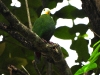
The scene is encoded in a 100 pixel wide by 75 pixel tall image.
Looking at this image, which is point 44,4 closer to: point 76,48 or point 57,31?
point 57,31

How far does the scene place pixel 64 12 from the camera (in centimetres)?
190

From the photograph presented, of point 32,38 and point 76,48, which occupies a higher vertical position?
point 76,48

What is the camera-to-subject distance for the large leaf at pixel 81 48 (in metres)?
1.78

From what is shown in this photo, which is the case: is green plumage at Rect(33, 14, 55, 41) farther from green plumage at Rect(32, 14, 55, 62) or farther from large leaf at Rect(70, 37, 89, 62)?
large leaf at Rect(70, 37, 89, 62)

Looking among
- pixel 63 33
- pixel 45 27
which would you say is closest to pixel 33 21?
pixel 45 27

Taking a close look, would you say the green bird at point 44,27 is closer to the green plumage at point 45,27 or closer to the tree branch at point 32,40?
the green plumage at point 45,27

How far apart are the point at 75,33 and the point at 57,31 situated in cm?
15

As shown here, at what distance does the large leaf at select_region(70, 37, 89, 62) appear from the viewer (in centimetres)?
178

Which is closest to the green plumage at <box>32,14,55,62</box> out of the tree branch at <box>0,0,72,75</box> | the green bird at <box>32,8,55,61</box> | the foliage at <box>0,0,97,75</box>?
the green bird at <box>32,8,55,61</box>

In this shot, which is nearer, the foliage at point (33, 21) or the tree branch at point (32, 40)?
the tree branch at point (32, 40)

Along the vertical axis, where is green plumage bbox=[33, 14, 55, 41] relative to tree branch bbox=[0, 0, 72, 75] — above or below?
above

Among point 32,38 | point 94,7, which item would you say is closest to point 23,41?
point 32,38

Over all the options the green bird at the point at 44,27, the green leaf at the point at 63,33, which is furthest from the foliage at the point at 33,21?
the green bird at the point at 44,27

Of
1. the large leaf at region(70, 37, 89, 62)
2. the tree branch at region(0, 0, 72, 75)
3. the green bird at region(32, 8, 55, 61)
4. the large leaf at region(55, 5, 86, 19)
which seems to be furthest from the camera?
the large leaf at region(55, 5, 86, 19)
